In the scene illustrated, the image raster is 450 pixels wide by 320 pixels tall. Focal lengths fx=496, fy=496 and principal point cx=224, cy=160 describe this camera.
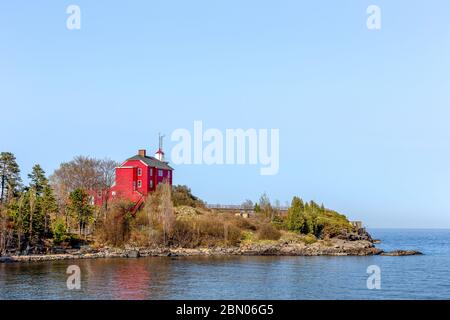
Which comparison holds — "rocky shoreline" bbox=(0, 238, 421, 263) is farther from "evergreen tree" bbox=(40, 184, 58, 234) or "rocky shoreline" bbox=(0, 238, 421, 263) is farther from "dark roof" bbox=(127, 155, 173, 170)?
"dark roof" bbox=(127, 155, 173, 170)

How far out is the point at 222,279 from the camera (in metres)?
43.5

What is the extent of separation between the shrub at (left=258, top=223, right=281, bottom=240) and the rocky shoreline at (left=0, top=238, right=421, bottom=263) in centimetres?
248

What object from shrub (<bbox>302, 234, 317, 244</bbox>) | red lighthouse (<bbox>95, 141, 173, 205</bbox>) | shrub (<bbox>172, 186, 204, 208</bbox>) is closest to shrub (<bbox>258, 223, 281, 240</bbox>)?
shrub (<bbox>302, 234, 317, 244</bbox>)

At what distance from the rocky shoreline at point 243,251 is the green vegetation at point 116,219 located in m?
2.51

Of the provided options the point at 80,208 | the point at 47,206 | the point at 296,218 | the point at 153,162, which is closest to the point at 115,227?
the point at 80,208

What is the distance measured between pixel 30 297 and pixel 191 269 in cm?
1934

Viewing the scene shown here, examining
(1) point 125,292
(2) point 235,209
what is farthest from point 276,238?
(1) point 125,292

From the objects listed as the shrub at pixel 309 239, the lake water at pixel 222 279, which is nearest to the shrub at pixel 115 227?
the lake water at pixel 222 279

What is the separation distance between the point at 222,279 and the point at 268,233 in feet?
120

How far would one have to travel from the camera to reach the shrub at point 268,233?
7906 cm

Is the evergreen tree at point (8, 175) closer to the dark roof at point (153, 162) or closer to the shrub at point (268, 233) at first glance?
the dark roof at point (153, 162)

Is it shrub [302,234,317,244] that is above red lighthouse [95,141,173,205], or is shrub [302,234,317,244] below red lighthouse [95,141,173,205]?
below

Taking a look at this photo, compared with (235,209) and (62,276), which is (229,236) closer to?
(235,209)

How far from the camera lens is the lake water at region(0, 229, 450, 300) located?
36.6 m
